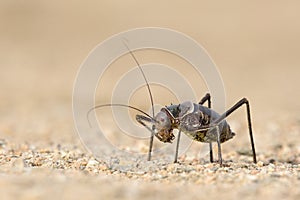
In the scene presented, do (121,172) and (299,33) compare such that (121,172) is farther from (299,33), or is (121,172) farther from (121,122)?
(299,33)

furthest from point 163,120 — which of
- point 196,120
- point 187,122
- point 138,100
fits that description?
point 138,100

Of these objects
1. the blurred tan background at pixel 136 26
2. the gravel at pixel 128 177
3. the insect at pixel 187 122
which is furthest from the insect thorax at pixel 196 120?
the blurred tan background at pixel 136 26

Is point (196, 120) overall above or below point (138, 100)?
below

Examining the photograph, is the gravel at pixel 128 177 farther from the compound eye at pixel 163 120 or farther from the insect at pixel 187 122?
the compound eye at pixel 163 120

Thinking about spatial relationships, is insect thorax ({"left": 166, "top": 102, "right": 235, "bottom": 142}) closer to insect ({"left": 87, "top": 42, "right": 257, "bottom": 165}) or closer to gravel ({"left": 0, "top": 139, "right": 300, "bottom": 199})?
insect ({"left": 87, "top": 42, "right": 257, "bottom": 165})

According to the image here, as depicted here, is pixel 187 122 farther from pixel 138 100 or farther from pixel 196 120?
pixel 138 100

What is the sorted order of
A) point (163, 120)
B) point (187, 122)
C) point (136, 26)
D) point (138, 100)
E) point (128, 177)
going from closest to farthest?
point (128, 177) < point (163, 120) < point (187, 122) < point (138, 100) < point (136, 26)
